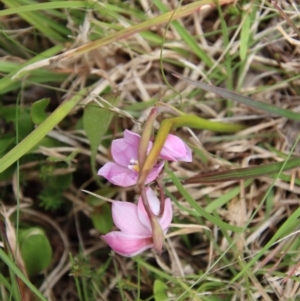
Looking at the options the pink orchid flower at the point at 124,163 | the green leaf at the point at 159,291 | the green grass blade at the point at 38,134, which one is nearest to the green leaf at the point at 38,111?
the green grass blade at the point at 38,134

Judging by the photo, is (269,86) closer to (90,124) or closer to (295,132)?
(295,132)

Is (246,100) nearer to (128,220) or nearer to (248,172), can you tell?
(248,172)

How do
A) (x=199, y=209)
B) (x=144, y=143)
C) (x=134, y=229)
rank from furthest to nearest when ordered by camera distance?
(x=199, y=209), (x=134, y=229), (x=144, y=143)

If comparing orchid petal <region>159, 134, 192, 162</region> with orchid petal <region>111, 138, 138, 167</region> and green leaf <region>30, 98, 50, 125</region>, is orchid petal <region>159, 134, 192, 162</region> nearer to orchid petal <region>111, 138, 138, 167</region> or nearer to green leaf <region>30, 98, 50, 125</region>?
orchid petal <region>111, 138, 138, 167</region>

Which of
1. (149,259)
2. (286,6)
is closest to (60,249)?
(149,259)

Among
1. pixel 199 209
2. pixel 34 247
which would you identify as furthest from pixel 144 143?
pixel 34 247

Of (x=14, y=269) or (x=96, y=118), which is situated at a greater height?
(x=96, y=118)
